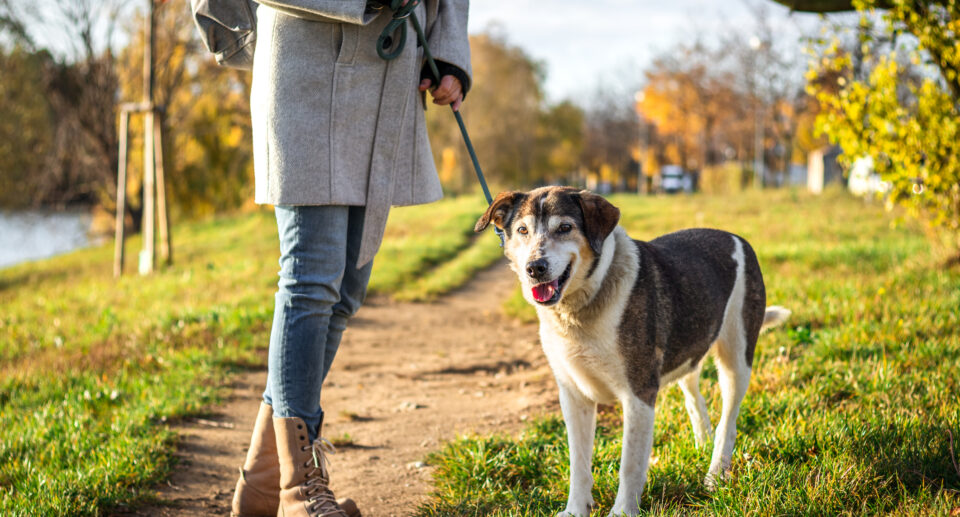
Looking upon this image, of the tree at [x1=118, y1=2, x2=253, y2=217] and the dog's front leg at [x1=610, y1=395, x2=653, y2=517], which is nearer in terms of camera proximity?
the dog's front leg at [x1=610, y1=395, x2=653, y2=517]

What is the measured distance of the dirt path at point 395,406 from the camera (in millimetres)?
3863

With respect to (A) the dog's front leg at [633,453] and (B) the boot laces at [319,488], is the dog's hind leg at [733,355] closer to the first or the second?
(A) the dog's front leg at [633,453]

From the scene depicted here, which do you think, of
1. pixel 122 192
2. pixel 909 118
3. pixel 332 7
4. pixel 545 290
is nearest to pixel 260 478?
pixel 545 290

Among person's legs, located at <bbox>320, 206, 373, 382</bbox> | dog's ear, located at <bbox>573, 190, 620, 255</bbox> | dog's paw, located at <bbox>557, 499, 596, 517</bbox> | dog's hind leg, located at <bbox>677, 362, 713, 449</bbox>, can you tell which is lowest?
dog's paw, located at <bbox>557, 499, 596, 517</bbox>

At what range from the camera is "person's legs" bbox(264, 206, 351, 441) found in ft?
9.89

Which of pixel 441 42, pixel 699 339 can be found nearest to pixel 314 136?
pixel 441 42

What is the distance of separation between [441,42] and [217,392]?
332cm

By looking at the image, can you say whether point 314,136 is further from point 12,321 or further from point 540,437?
point 12,321

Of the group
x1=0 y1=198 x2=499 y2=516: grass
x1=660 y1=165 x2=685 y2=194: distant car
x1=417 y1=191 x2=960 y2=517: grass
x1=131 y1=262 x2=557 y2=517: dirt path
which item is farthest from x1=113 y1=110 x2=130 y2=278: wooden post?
x1=660 y1=165 x2=685 y2=194: distant car

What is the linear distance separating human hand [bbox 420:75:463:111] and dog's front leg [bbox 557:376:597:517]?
4.55 feet

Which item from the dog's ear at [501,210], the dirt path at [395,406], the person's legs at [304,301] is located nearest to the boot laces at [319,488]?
the person's legs at [304,301]

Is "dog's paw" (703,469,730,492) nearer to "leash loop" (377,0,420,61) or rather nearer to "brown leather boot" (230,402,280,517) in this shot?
"brown leather boot" (230,402,280,517)

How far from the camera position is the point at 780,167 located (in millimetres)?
57938

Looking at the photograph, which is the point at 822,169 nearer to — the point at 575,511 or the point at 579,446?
the point at 579,446
